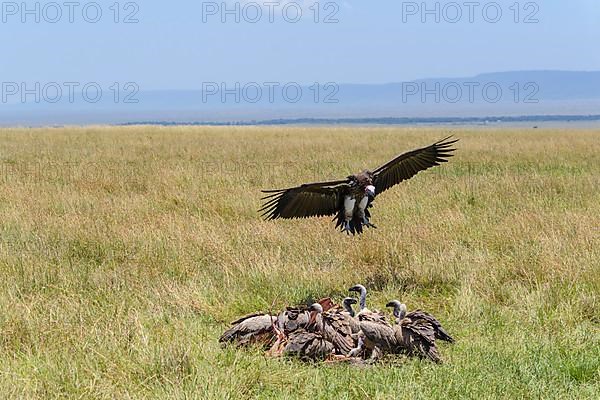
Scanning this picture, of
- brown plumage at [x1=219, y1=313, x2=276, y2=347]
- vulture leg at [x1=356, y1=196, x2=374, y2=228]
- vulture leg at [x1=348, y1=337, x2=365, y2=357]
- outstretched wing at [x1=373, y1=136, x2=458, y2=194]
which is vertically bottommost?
vulture leg at [x1=348, y1=337, x2=365, y2=357]

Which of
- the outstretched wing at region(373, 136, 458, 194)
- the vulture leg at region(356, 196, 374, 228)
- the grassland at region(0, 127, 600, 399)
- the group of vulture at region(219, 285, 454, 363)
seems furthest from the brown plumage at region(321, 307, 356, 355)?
the outstretched wing at region(373, 136, 458, 194)

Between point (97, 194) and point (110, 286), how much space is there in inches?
243

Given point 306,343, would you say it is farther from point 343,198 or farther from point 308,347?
point 343,198

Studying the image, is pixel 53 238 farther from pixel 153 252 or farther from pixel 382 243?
pixel 382 243

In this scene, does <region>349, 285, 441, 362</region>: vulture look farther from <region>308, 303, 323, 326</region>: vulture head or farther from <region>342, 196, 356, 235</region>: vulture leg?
<region>342, 196, 356, 235</region>: vulture leg

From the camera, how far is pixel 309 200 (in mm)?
6914

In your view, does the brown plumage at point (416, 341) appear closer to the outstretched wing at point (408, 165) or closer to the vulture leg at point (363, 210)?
the vulture leg at point (363, 210)

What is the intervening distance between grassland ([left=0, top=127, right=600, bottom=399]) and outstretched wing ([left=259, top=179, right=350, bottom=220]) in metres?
0.60

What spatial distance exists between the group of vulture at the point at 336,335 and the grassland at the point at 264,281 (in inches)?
5.7

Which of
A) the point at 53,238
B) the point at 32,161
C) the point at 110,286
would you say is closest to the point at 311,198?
the point at 110,286

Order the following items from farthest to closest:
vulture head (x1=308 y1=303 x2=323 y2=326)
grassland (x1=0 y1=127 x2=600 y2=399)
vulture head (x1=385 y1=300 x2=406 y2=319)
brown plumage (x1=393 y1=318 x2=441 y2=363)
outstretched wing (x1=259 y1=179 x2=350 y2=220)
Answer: outstretched wing (x1=259 y1=179 x2=350 y2=220) → vulture head (x1=385 y1=300 x2=406 y2=319) → vulture head (x1=308 y1=303 x2=323 y2=326) → brown plumage (x1=393 y1=318 x2=441 y2=363) → grassland (x1=0 y1=127 x2=600 y2=399)

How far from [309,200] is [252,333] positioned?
2056 mm

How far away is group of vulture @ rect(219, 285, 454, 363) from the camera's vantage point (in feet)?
16.3

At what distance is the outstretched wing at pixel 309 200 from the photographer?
673 centimetres
